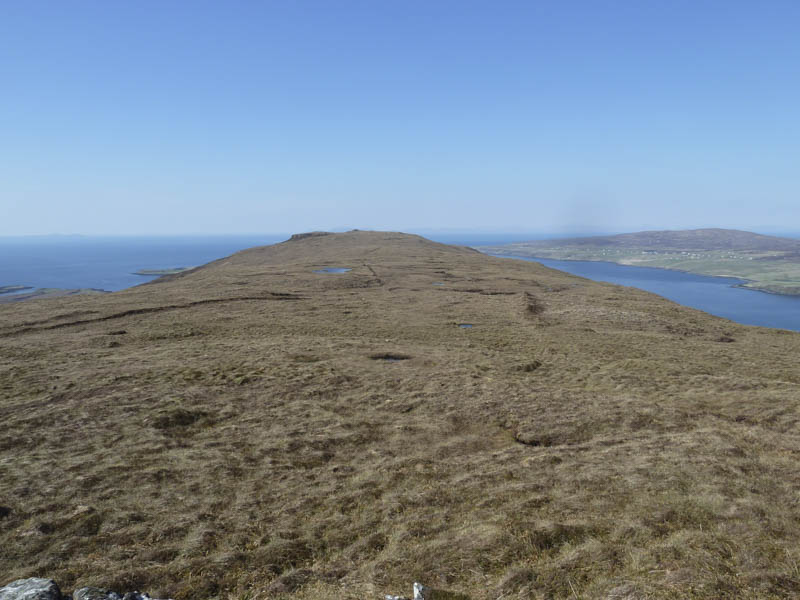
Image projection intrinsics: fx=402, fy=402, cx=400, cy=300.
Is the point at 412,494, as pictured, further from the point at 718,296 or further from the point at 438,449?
the point at 718,296

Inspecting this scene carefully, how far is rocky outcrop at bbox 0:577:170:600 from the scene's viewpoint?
867cm

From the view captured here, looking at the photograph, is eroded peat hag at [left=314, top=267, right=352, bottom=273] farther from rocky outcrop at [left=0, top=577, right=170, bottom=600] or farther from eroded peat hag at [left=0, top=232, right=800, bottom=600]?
rocky outcrop at [left=0, top=577, right=170, bottom=600]

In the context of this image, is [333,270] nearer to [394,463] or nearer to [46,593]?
[394,463]

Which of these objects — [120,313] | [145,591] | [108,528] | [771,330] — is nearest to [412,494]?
[145,591]

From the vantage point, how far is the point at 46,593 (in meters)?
8.73

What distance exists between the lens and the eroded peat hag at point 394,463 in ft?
33.4

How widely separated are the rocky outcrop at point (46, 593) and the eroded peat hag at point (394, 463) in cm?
77

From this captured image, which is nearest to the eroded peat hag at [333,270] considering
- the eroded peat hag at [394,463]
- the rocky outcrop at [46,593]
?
the eroded peat hag at [394,463]

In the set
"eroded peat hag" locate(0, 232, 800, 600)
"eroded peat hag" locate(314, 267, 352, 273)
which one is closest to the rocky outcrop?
"eroded peat hag" locate(0, 232, 800, 600)

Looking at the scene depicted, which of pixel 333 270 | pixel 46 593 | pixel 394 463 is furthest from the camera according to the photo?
pixel 333 270

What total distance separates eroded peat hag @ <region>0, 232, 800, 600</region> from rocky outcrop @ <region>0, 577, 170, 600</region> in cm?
77

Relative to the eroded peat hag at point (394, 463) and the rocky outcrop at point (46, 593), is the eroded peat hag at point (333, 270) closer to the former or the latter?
the eroded peat hag at point (394, 463)

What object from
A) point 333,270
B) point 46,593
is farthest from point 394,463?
point 333,270

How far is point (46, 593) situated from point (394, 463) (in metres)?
10.5
